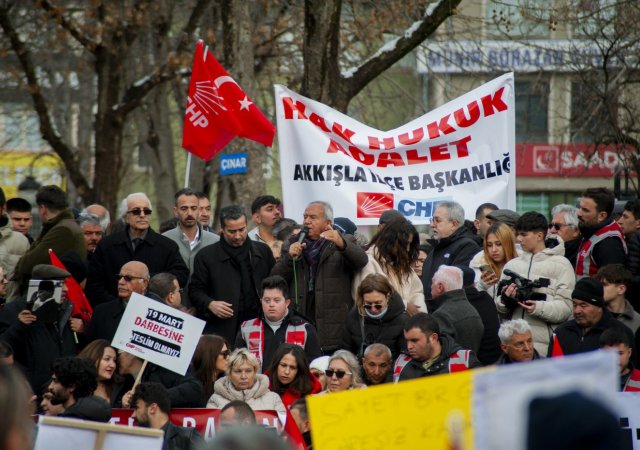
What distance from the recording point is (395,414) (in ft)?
13.7

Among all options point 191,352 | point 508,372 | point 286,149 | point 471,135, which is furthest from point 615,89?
point 508,372

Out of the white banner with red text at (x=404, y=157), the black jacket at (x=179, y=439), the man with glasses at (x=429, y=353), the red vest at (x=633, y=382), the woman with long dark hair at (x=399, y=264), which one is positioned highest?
the white banner with red text at (x=404, y=157)

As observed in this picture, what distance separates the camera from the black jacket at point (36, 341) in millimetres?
8820

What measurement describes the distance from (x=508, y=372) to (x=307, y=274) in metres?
6.57

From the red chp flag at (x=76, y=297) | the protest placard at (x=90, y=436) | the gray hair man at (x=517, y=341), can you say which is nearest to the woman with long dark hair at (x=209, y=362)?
the red chp flag at (x=76, y=297)

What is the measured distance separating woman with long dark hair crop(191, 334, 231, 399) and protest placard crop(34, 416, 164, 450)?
361cm

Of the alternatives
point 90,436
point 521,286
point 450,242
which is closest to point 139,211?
point 450,242

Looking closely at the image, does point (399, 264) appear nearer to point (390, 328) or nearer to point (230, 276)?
point (390, 328)

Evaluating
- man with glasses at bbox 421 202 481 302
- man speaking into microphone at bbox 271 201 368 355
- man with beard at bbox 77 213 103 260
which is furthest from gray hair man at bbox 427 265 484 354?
man with beard at bbox 77 213 103 260

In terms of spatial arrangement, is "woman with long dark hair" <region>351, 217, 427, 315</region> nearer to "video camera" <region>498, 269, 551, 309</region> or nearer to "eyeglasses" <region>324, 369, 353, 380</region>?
"video camera" <region>498, 269, 551, 309</region>

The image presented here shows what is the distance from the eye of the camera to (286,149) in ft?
Answer: 37.6

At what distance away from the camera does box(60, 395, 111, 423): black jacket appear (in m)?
7.40

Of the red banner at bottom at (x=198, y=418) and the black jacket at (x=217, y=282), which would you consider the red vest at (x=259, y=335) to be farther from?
the red banner at bottom at (x=198, y=418)

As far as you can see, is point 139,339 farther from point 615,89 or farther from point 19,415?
point 615,89
